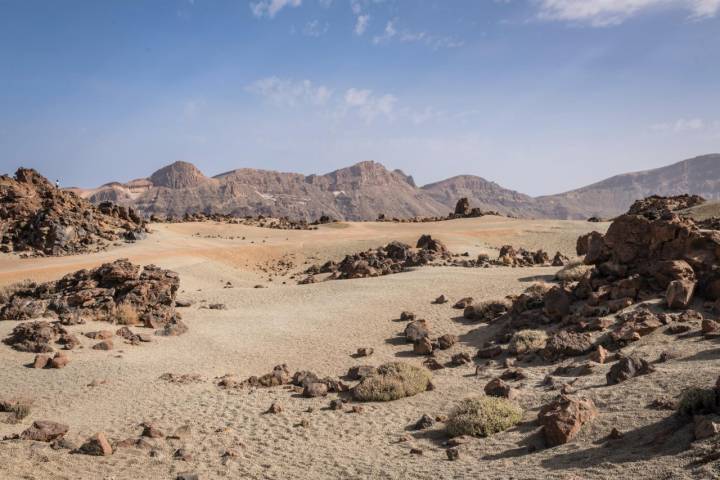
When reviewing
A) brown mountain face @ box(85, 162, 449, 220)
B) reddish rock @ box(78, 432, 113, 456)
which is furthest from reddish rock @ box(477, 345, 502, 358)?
brown mountain face @ box(85, 162, 449, 220)

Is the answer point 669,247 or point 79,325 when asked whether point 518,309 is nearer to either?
point 669,247

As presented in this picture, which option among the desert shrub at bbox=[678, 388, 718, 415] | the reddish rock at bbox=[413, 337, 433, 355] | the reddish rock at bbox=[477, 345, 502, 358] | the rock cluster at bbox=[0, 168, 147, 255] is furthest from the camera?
the rock cluster at bbox=[0, 168, 147, 255]

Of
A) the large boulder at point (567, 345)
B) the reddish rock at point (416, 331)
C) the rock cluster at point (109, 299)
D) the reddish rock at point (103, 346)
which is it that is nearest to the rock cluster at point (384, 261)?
the rock cluster at point (109, 299)

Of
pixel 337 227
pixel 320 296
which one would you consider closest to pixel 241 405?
pixel 320 296

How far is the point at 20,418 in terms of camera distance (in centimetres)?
1098

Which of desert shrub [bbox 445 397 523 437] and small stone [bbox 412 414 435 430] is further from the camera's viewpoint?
small stone [bbox 412 414 435 430]

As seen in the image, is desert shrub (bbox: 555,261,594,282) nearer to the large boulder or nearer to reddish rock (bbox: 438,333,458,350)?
reddish rock (bbox: 438,333,458,350)

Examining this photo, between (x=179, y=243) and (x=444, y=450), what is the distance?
1424 inches

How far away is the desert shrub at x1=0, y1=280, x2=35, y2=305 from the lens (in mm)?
22250

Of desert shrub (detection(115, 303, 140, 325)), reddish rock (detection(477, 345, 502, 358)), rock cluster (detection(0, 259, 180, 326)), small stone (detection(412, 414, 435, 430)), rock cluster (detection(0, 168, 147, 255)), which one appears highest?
rock cluster (detection(0, 168, 147, 255))

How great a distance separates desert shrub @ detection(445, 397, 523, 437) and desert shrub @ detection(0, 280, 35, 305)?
19.6 m

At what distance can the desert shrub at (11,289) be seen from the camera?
22.2 meters

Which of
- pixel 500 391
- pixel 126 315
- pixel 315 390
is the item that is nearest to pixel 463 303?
pixel 315 390

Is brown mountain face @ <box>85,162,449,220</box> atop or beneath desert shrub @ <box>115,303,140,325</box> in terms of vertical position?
atop
